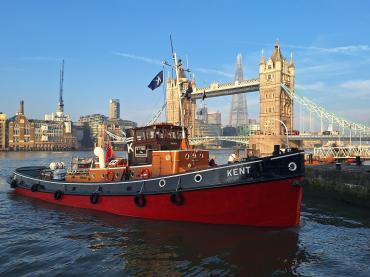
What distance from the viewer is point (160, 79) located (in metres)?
20.9

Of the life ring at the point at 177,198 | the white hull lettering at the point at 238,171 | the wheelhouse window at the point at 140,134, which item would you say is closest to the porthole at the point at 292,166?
the white hull lettering at the point at 238,171

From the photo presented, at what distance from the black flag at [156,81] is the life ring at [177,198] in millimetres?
7393

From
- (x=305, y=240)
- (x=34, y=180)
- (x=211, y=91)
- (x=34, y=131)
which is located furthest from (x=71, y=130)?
(x=305, y=240)

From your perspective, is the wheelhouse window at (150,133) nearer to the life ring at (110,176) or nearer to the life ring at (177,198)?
the life ring at (110,176)

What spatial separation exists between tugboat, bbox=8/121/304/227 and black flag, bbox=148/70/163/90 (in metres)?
2.89

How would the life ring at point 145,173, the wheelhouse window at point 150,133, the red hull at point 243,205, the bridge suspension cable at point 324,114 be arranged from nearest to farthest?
the red hull at point 243,205 → the life ring at point 145,173 → the wheelhouse window at point 150,133 → the bridge suspension cable at point 324,114

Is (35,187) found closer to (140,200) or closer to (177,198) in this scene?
(140,200)

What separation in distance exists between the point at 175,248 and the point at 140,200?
158 inches

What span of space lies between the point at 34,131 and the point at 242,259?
17100 cm

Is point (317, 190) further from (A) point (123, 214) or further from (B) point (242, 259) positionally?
(B) point (242, 259)

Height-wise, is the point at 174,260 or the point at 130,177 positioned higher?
the point at 130,177

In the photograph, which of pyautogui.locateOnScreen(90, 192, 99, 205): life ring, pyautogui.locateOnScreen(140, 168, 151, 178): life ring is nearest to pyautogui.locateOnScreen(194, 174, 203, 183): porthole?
pyautogui.locateOnScreen(140, 168, 151, 178): life ring

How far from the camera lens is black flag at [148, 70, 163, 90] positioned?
68.2 feet

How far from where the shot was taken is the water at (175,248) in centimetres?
1148
